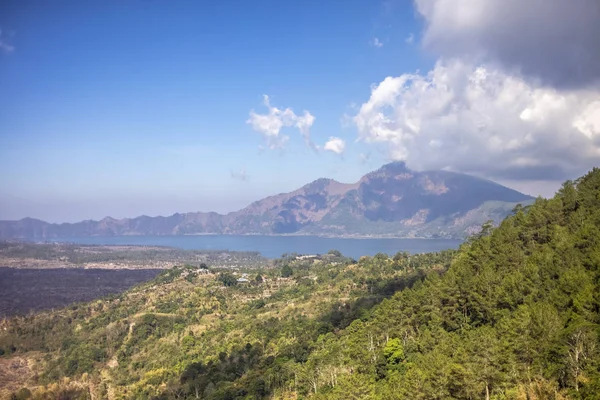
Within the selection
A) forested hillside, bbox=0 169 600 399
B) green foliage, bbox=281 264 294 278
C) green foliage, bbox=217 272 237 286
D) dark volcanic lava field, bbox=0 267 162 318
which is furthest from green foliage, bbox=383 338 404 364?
dark volcanic lava field, bbox=0 267 162 318

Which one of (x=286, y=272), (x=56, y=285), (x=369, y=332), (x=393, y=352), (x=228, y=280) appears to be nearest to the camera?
(x=393, y=352)

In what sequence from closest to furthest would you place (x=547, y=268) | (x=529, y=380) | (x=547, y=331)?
1. (x=529, y=380)
2. (x=547, y=331)
3. (x=547, y=268)

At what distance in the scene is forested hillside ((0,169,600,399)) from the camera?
1919 centimetres

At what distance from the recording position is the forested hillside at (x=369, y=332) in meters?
19.2

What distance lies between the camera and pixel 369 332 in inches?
1318

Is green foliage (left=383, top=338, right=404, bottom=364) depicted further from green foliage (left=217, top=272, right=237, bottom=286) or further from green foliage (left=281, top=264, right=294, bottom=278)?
green foliage (left=281, top=264, right=294, bottom=278)

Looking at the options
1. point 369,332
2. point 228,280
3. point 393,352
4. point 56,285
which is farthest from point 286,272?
point 56,285

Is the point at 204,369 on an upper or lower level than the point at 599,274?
lower

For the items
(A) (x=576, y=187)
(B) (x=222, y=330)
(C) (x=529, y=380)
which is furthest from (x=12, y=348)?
(A) (x=576, y=187)

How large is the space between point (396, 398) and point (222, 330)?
42.1 m

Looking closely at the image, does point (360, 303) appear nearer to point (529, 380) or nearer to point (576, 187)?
point (576, 187)

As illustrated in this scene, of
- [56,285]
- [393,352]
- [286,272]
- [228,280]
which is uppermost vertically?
[393,352]

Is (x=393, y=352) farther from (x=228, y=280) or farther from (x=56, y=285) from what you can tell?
(x=56, y=285)

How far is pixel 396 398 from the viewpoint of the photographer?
2059 centimetres
